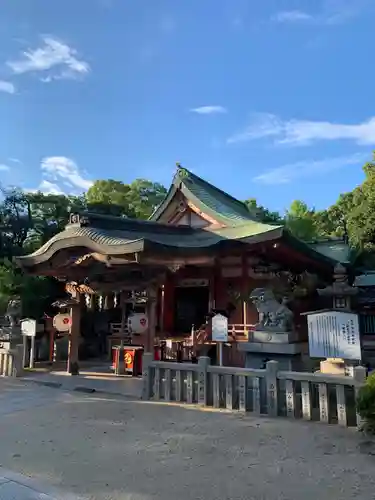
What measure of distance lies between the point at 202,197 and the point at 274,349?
7.26 metres

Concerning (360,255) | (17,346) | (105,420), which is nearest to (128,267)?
(17,346)

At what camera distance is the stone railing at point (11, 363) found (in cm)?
1113

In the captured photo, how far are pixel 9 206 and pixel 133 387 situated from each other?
1732 centimetres

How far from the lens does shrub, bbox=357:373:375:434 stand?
5.29 meters

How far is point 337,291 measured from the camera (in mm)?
9039

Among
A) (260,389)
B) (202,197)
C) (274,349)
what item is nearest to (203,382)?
(260,389)

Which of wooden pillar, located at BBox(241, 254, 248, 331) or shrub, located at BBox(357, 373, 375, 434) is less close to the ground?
wooden pillar, located at BBox(241, 254, 248, 331)

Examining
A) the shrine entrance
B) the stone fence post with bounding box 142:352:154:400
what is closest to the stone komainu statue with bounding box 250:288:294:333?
the stone fence post with bounding box 142:352:154:400

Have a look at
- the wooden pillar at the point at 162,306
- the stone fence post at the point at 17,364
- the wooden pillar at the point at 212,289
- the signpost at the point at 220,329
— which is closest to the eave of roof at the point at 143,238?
the wooden pillar at the point at 212,289

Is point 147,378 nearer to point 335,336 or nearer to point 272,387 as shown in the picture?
point 272,387

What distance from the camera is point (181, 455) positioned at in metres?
4.96

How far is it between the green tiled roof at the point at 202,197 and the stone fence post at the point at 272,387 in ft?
23.7

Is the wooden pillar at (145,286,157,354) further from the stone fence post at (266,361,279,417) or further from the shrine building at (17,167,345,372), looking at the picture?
the stone fence post at (266,361,279,417)

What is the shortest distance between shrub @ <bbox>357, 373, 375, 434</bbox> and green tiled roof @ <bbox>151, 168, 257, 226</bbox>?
28.2 feet
